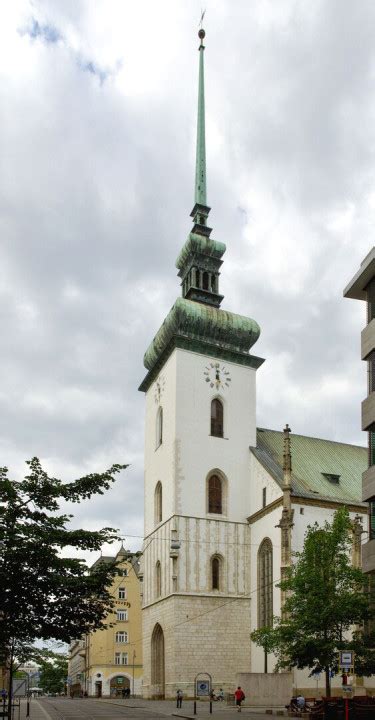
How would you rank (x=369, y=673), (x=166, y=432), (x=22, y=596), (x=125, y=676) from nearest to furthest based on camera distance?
(x=22, y=596), (x=369, y=673), (x=166, y=432), (x=125, y=676)

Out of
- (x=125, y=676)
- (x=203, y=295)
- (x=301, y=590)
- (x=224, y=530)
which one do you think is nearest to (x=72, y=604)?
(x=301, y=590)

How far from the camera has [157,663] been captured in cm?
4922

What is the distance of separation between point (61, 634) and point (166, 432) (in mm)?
34089

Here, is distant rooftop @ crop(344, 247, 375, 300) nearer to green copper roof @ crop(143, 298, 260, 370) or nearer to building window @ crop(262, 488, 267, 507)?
building window @ crop(262, 488, 267, 507)

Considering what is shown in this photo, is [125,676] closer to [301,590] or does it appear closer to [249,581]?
[249,581]

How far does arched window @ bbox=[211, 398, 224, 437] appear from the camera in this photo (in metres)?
50.6

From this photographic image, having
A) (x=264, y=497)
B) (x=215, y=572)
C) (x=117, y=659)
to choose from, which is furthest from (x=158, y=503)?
(x=117, y=659)

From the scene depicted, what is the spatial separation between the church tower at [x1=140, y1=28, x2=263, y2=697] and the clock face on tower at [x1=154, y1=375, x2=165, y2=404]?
A: 0.07 m

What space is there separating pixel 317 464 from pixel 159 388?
36.7 ft

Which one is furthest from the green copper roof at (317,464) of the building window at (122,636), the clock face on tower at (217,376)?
the building window at (122,636)

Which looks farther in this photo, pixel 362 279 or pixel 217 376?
pixel 217 376

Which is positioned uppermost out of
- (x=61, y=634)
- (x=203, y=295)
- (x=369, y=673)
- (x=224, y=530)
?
(x=203, y=295)

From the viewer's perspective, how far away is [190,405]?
50.0 m

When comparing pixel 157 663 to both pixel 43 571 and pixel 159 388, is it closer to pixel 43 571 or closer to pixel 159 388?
pixel 159 388
